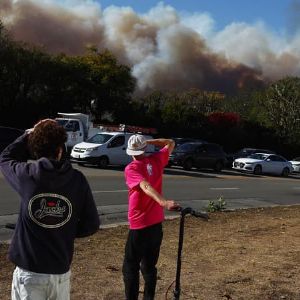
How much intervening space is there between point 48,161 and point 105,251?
4.65 meters

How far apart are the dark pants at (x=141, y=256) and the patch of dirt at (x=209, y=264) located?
62 centimetres

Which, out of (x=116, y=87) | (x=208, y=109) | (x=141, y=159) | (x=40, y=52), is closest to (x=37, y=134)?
(x=141, y=159)

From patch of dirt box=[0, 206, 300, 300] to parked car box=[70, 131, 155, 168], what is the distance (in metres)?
15.0

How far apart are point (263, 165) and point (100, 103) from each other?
638 inches

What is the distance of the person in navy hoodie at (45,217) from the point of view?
3.33m

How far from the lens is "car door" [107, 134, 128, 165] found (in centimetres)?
2619

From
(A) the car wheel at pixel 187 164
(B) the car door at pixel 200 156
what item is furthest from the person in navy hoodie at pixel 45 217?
(B) the car door at pixel 200 156

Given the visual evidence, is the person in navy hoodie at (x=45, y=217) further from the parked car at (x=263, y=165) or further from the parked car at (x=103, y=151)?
the parked car at (x=263, y=165)

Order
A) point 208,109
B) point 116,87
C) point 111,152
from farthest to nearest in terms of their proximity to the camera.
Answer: point 208,109 → point 116,87 → point 111,152

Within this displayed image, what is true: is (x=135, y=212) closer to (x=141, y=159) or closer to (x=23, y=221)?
(x=141, y=159)

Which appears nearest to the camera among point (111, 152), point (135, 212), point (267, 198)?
point (135, 212)

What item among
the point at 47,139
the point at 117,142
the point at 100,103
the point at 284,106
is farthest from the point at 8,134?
the point at 284,106

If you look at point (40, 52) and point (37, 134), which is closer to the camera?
point (37, 134)

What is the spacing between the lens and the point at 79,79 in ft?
143
